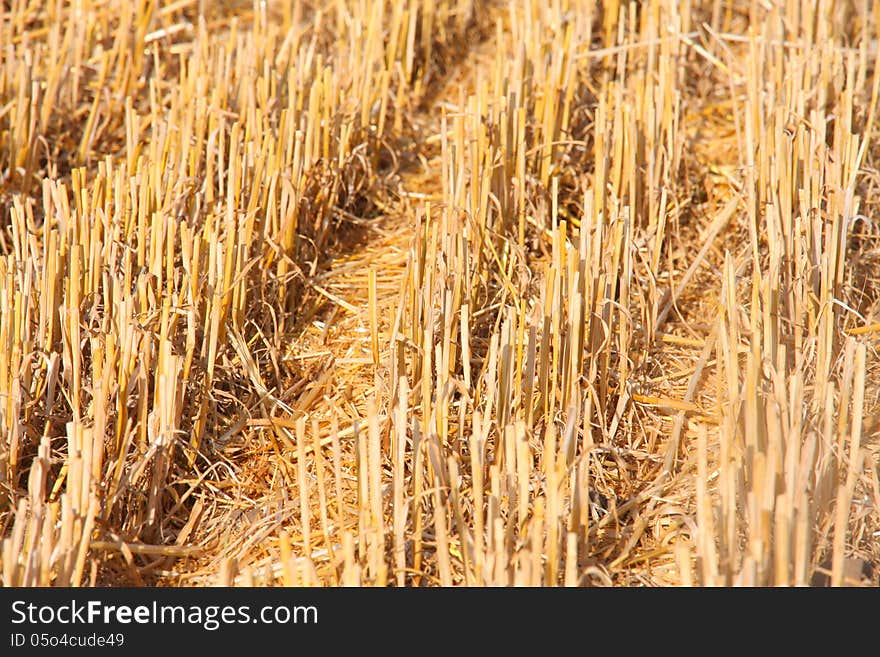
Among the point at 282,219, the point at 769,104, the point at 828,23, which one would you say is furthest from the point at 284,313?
the point at 828,23

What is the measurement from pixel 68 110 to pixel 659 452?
85.2 inches

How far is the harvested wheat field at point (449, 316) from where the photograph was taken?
1752 millimetres

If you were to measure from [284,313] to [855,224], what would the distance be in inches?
55.8

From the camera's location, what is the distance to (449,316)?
2150mm

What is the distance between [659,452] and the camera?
214 centimetres

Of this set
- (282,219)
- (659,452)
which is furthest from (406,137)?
(659,452)

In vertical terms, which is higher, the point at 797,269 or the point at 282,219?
the point at 282,219

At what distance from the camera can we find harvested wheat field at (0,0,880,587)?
1.75 meters

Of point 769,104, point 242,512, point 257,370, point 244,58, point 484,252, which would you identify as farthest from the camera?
point 244,58

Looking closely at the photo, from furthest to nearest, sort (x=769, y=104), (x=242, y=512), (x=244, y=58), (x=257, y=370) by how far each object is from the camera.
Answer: (x=244, y=58), (x=769, y=104), (x=257, y=370), (x=242, y=512)

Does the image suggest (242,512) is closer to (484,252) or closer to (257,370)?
(257,370)

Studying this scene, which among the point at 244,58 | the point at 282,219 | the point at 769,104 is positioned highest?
the point at 244,58

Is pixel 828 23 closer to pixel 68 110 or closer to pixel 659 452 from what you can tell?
pixel 659 452

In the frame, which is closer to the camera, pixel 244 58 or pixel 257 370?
pixel 257 370
